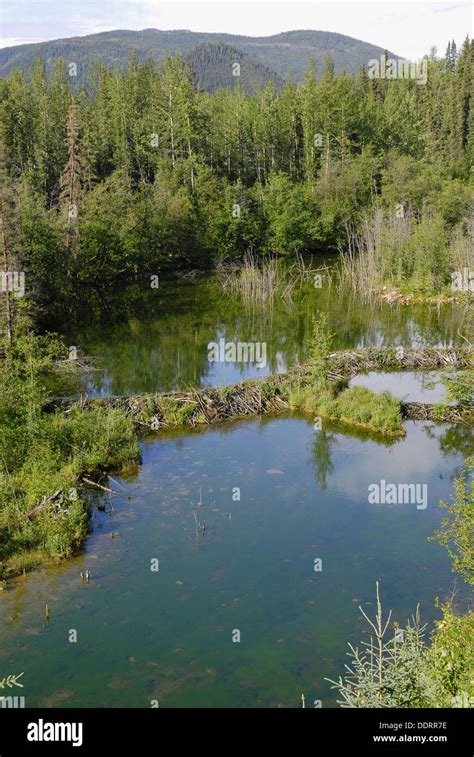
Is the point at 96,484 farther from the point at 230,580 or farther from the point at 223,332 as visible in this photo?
the point at 223,332

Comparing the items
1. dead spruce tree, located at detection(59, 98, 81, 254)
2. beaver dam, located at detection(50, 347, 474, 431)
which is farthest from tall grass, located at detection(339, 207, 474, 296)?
dead spruce tree, located at detection(59, 98, 81, 254)

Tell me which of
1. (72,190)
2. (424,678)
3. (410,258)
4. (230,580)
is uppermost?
(72,190)

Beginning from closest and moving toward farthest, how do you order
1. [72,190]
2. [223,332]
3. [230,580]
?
[230,580] → [223,332] → [72,190]

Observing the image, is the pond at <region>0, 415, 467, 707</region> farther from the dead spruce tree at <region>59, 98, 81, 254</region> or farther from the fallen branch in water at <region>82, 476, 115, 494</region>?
the dead spruce tree at <region>59, 98, 81, 254</region>

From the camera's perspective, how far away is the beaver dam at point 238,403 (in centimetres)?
2347

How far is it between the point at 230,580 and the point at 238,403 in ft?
31.9

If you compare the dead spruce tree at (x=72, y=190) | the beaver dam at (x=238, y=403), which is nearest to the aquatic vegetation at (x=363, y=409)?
the beaver dam at (x=238, y=403)

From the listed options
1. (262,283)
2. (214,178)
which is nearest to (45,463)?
(262,283)

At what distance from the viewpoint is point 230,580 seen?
15.6 m

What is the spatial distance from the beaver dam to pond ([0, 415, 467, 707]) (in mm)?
1387

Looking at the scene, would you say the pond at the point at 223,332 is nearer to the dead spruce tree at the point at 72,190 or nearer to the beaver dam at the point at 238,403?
the beaver dam at the point at 238,403

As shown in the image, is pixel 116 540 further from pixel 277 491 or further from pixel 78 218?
pixel 78 218

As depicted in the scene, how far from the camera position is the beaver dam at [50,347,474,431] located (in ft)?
77.0
